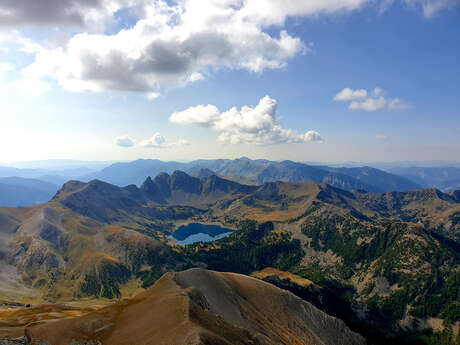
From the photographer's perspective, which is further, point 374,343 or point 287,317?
point 374,343

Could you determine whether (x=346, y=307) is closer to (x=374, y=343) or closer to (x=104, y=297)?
(x=374, y=343)

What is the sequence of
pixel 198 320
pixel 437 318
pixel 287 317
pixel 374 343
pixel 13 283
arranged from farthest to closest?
1. pixel 13 283
2. pixel 437 318
3. pixel 374 343
4. pixel 287 317
5. pixel 198 320

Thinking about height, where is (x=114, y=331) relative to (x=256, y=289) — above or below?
above

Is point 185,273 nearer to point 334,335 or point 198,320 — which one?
point 198,320

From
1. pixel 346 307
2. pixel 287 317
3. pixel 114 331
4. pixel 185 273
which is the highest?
pixel 114 331

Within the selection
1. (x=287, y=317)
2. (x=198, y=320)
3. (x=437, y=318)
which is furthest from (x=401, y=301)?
(x=198, y=320)

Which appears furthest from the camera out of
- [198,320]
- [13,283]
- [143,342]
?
[13,283]
